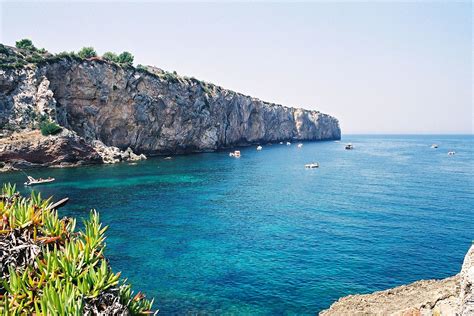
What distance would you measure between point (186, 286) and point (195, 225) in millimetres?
13963

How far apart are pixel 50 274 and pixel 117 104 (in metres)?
86.0

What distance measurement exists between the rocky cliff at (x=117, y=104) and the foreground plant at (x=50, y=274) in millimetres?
68637

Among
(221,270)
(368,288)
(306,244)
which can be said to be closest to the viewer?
(368,288)

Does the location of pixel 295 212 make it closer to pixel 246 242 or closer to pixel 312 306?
pixel 246 242

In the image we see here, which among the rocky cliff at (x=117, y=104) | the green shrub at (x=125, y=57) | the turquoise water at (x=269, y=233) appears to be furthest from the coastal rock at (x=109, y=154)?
the green shrub at (x=125, y=57)

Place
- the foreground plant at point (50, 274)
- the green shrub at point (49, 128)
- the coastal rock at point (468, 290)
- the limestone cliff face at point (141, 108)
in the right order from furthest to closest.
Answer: the limestone cliff face at point (141, 108) < the green shrub at point (49, 128) < the foreground plant at point (50, 274) < the coastal rock at point (468, 290)

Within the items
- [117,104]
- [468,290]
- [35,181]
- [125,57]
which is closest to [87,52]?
[125,57]

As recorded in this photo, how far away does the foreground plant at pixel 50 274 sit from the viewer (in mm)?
8828

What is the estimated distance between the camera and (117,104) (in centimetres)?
8938

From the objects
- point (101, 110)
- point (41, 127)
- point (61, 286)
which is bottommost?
point (61, 286)

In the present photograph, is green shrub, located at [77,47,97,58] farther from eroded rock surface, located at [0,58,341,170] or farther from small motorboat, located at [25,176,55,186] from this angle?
small motorboat, located at [25,176,55,186]

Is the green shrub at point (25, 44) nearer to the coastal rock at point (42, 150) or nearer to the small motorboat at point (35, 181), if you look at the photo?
the coastal rock at point (42, 150)

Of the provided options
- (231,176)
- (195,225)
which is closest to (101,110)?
(231,176)

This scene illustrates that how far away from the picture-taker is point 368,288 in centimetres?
2159
